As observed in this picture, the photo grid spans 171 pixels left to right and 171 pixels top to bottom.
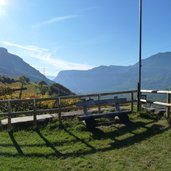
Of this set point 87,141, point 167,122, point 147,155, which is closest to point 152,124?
point 167,122

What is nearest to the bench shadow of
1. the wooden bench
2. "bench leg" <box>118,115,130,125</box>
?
the wooden bench

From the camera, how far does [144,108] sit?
18234 millimetres

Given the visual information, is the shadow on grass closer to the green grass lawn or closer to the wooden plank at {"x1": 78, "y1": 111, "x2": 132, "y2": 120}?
the green grass lawn

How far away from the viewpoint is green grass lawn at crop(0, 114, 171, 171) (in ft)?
31.9

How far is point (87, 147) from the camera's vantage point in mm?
11727

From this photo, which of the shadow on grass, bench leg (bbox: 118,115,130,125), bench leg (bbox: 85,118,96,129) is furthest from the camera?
bench leg (bbox: 118,115,130,125)

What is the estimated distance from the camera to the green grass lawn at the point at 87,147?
31.9ft

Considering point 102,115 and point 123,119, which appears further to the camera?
point 123,119

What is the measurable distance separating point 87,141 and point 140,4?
939 cm

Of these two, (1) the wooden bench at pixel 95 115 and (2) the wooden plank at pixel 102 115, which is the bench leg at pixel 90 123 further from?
(2) the wooden plank at pixel 102 115

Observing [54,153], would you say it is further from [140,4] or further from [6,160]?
[140,4]

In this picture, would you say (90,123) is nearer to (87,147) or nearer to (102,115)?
(102,115)

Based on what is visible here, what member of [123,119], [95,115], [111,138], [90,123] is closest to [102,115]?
[95,115]

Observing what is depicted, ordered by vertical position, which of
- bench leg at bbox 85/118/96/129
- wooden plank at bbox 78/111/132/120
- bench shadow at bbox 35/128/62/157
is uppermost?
wooden plank at bbox 78/111/132/120
